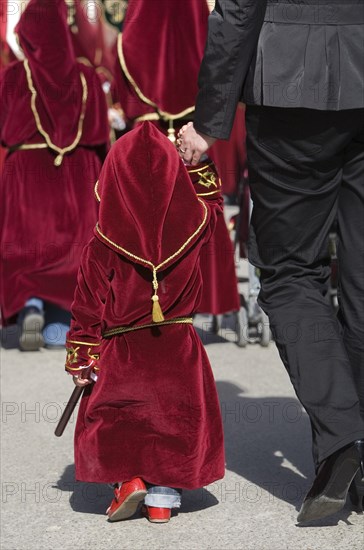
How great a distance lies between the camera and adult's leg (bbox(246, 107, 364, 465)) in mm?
3408

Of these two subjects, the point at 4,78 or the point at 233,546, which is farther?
the point at 4,78

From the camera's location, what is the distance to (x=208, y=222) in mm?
3602

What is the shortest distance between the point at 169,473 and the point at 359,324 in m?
0.73

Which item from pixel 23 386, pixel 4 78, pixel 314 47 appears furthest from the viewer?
pixel 4 78

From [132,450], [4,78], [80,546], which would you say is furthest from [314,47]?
[4,78]

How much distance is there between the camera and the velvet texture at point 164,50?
5941 millimetres

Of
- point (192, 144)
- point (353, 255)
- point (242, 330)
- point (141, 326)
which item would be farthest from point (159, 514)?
point (242, 330)

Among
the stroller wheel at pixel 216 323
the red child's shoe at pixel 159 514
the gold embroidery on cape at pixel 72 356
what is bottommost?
the stroller wheel at pixel 216 323

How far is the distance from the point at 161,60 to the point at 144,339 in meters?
2.72

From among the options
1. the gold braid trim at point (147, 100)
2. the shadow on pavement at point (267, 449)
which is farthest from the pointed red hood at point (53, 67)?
the shadow on pavement at point (267, 449)

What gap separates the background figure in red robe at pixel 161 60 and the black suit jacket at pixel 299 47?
2.49 meters

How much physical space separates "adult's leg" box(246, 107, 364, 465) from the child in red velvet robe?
21 cm

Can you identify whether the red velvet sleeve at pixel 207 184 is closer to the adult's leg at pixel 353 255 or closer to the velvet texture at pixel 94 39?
the adult's leg at pixel 353 255

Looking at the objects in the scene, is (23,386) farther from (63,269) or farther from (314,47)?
(314,47)
